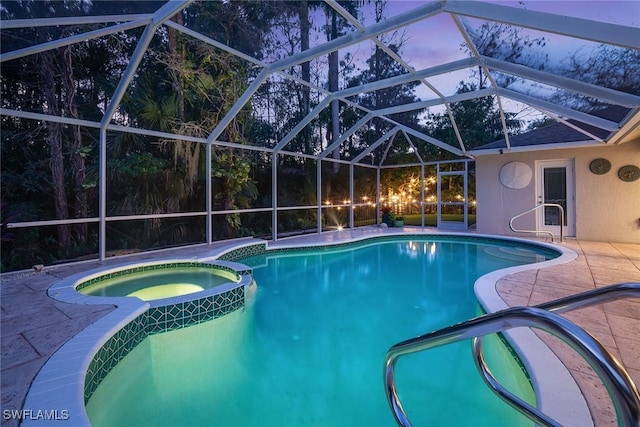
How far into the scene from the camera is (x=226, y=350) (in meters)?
3.55

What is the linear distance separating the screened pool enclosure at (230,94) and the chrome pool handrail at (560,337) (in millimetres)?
3423

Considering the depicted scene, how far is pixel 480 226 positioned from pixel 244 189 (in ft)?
25.0

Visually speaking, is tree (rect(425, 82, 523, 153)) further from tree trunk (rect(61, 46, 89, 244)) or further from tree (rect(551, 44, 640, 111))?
tree trunk (rect(61, 46, 89, 244))

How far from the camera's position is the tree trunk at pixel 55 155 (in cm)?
666

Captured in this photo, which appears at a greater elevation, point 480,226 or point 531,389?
point 480,226

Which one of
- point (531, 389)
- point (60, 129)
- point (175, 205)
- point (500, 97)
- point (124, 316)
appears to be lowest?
point (531, 389)

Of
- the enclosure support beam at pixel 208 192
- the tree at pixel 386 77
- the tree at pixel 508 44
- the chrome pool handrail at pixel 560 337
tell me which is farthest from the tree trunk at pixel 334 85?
the chrome pool handrail at pixel 560 337

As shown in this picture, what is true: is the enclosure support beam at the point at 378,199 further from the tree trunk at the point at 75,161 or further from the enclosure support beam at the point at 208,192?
the tree trunk at the point at 75,161

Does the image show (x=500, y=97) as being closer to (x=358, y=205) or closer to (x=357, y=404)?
(x=358, y=205)

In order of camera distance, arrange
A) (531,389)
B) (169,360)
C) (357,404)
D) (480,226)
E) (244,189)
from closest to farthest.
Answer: (531,389) < (357,404) < (169,360) < (244,189) < (480,226)

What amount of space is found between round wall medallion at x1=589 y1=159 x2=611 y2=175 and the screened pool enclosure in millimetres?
770

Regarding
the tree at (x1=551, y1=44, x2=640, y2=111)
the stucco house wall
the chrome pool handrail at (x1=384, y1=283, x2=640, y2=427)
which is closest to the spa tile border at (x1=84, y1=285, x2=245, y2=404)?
the chrome pool handrail at (x1=384, y1=283, x2=640, y2=427)

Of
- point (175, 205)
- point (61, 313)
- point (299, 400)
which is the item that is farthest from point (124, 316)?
point (175, 205)

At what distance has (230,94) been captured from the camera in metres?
8.42
